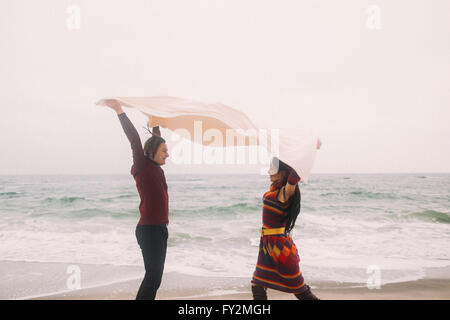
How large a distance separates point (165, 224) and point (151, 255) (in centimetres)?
29

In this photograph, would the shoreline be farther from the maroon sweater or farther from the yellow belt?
the maroon sweater

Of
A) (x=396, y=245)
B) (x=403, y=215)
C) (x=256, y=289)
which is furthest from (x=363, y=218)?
(x=256, y=289)

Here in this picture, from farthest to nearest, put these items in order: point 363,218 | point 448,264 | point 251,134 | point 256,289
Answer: point 363,218, point 448,264, point 256,289, point 251,134

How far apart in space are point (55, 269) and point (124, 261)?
133 centimetres

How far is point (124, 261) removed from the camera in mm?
7648

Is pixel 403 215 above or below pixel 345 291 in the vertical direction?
below

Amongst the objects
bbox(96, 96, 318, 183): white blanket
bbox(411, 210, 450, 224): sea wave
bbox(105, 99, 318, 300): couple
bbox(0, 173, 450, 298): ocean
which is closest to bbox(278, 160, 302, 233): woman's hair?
bbox(105, 99, 318, 300): couple

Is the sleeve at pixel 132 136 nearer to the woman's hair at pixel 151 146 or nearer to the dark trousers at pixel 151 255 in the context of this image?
the woman's hair at pixel 151 146

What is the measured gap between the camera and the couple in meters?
3.16

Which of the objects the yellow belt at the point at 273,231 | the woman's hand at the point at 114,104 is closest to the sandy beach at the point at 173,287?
the yellow belt at the point at 273,231

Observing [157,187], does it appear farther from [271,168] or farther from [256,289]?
[256,289]

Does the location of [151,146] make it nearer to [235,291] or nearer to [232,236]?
[235,291]

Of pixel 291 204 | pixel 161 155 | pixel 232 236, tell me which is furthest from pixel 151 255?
pixel 232 236
